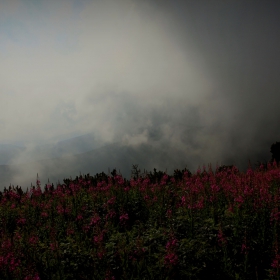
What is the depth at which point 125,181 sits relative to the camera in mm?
12625

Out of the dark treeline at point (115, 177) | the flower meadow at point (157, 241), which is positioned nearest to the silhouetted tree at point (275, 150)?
the dark treeline at point (115, 177)

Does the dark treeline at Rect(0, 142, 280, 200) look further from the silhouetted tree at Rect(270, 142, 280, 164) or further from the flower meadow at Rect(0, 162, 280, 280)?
the silhouetted tree at Rect(270, 142, 280, 164)

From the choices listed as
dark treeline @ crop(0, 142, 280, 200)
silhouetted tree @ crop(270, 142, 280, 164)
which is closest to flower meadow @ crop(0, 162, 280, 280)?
dark treeline @ crop(0, 142, 280, 200)

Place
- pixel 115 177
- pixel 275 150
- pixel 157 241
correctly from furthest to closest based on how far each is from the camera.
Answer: pixel 275 150
pixel 115 177
pixel 157 241

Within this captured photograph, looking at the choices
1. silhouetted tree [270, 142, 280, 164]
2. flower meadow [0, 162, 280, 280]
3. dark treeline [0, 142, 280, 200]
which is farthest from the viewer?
silhouetted tree [270, 142, 280, 164]

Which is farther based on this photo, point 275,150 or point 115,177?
point 275,150

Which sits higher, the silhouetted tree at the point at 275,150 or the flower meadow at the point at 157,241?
the silhouetted tree at the point at 275,150

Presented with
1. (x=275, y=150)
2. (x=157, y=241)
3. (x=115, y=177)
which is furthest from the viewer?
(x=275, y=150)

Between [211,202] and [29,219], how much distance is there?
18.3ft

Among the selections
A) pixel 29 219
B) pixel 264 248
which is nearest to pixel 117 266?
pixel 264 248

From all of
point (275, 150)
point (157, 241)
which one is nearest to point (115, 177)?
point (157, 241)

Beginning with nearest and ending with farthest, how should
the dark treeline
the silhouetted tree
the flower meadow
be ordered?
the flower meadow → the dark treeline → the silhouetted tree

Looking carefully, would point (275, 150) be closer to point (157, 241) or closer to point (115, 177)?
point (115, 177)

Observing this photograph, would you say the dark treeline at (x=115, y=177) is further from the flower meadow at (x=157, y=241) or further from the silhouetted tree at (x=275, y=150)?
the silhouetted tree at (x=275, y=150)
